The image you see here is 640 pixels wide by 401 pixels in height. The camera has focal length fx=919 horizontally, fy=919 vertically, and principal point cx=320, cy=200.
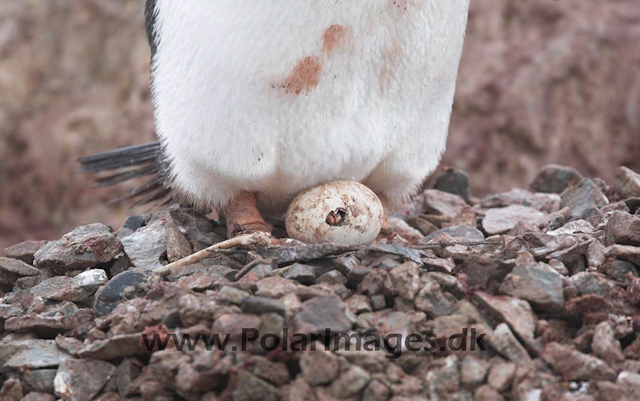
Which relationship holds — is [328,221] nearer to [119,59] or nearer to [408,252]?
[408,252]

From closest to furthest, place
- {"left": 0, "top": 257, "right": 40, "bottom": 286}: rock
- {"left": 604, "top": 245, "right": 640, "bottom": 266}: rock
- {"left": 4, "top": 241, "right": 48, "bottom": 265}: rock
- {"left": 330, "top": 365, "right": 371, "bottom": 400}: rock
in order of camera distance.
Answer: {"left": 330, "top": 365, "right": 371, "bottom": 400}: rock → {"left": 604, "top": 245, "right": 640, "bottom": 266}: rock → {"left": 0, "top": 257, "right": 40, "bottom": 286}: rock → {"left": 4, "top": 241, "right": 48, "bottom": 265}: rock

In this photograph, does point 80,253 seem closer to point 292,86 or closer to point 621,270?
point 292,86

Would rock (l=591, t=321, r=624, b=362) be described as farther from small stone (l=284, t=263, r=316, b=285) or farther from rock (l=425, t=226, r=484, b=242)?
rock (l=425, t=226, r=484, b=242)

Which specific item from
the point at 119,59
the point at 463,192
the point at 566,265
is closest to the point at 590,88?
the point at 463,192

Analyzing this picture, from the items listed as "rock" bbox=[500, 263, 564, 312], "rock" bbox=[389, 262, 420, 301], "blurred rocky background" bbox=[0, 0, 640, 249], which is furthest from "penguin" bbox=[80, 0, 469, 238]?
"blurred rocky background" bbox=[0, 0, 640, 249]

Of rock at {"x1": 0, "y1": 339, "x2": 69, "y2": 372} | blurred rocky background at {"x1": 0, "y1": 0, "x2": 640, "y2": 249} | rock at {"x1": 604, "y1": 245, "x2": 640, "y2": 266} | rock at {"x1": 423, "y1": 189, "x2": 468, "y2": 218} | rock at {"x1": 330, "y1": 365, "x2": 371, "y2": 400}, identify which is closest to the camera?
rock at {"x1": 330, "y1": 365, "x2": 371, "y2": 400}

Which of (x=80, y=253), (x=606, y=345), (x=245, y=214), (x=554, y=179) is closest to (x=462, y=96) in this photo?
(x=554, y=179)
